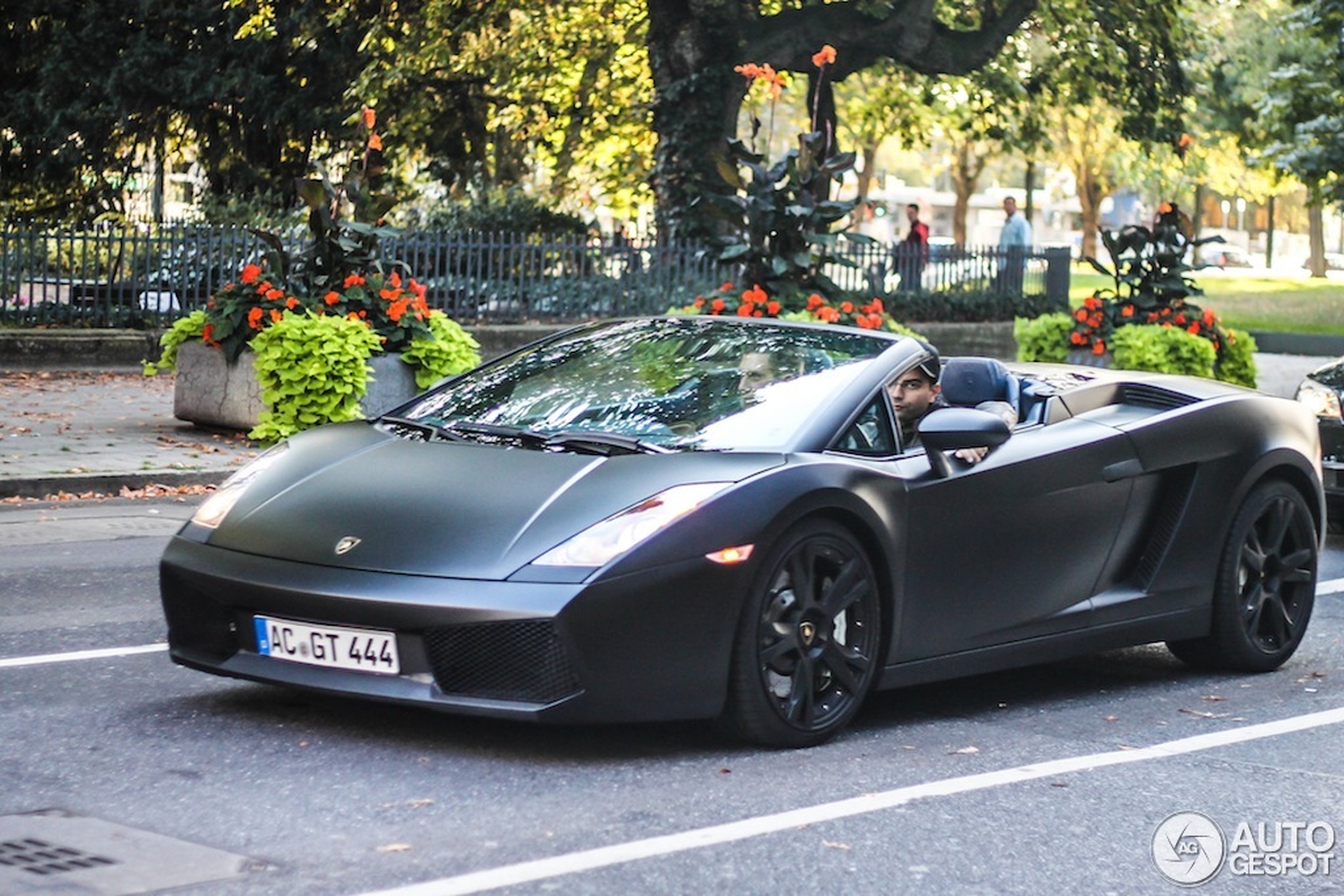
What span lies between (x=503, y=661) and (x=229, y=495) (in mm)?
1221

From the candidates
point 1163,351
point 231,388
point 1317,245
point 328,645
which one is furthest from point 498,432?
point 1317,245

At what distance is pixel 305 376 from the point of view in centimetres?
1398

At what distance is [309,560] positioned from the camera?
5.73m

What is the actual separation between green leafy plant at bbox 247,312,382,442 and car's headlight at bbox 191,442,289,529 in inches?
293

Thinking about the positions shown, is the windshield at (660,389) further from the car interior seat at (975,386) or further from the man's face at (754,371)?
the car interior seat at (975,386)

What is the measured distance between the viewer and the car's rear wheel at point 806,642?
5816 millimetres

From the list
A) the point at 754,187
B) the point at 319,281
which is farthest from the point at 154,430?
the point at 754,187

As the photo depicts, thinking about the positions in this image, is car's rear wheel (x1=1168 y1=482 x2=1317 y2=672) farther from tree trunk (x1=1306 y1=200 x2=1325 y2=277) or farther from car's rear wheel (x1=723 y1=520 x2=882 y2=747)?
tree trunk (x1=1306 y1=200 x2=1325 y2=277)

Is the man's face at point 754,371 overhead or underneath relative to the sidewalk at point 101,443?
overhead

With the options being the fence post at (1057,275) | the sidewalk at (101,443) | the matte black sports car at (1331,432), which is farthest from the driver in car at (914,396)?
the fence post at (1057,275)

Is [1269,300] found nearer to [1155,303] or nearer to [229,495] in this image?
[1155,303]

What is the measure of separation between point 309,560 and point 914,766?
1.78 metres

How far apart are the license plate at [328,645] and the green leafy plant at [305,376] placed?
8.22 m

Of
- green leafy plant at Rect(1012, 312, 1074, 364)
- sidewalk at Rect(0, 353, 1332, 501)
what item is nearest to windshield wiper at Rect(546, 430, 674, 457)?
sidewalk at Rect(0, 353, 1332, 501)
